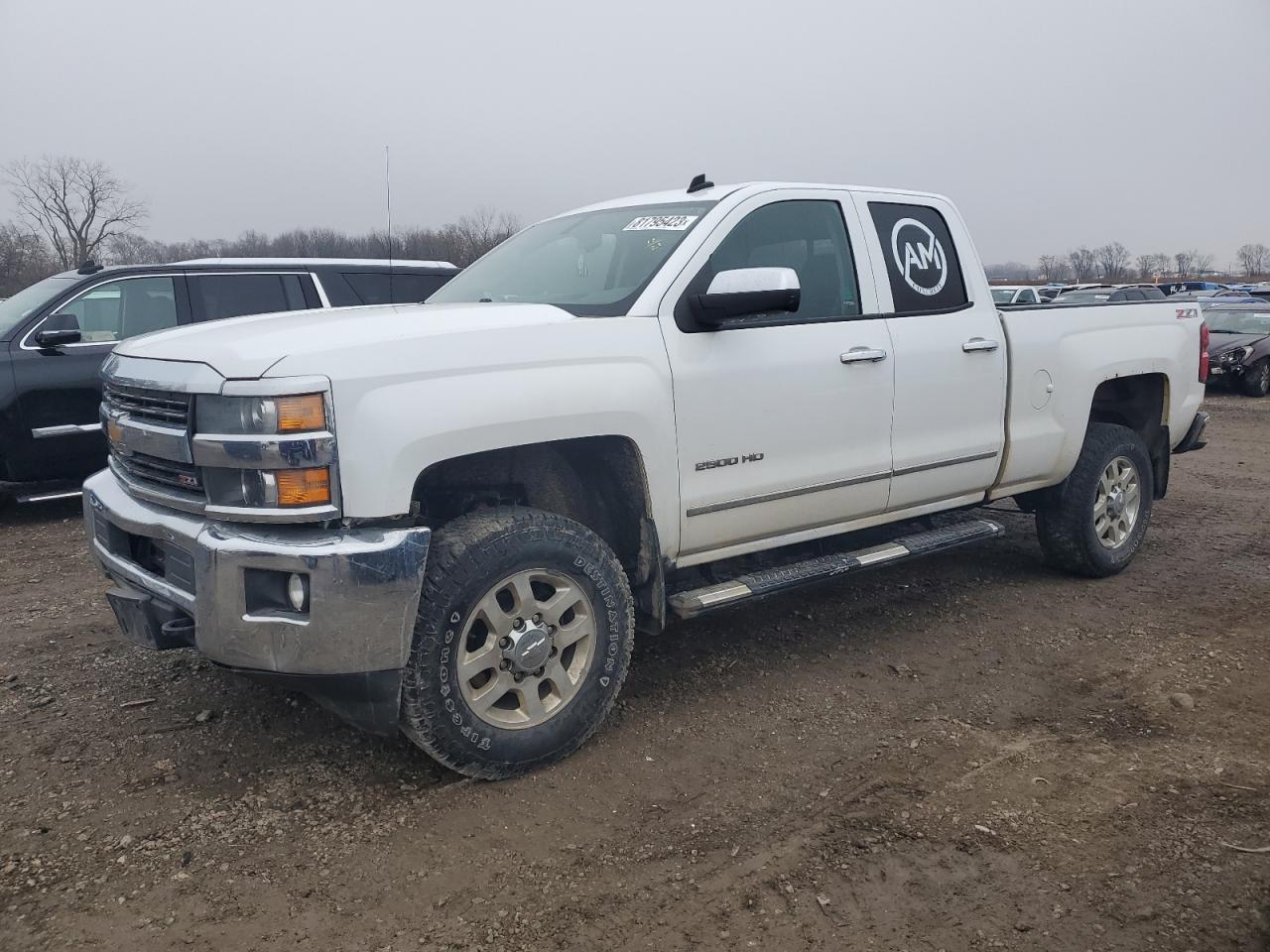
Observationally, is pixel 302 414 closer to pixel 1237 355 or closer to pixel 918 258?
pixel 918 258

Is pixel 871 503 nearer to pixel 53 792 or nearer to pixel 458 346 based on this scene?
pixel 458 346

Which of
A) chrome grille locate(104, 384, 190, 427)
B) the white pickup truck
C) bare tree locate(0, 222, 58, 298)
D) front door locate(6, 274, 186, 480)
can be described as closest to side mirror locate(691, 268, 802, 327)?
the white pickup truck

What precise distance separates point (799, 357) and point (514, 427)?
1316 millimetres

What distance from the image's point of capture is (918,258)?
4.56m

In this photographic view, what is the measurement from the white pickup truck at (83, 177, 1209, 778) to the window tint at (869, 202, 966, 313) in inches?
0.6

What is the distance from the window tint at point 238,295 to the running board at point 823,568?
17.4ft

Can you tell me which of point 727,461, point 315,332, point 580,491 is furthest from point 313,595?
point 727,461

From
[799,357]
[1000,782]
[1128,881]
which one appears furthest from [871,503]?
[1128,881]

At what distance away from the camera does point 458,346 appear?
3047 millimetres

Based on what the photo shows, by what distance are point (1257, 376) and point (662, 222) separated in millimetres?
16411

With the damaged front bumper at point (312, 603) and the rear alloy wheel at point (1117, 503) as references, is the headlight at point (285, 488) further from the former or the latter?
the rear alloy wheel at point (1117, 503)

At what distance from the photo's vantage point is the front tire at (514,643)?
3.02 m

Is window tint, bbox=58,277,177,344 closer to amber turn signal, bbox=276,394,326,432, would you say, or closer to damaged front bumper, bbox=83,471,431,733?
damaged front bumper, bbox=83,471,431,733

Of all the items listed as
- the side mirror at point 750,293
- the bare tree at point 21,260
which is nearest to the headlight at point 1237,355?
the side mirror at point 750,293
